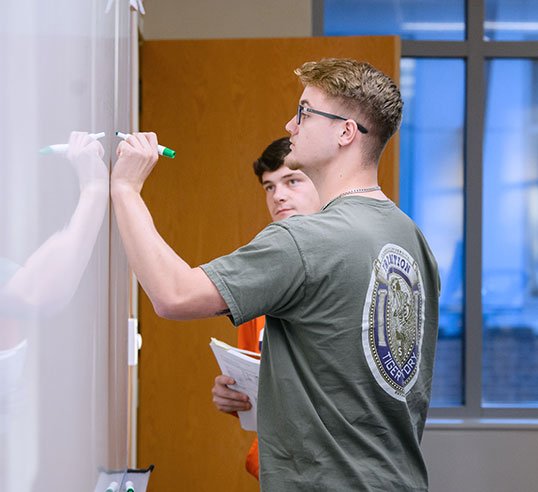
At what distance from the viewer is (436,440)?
288 cm

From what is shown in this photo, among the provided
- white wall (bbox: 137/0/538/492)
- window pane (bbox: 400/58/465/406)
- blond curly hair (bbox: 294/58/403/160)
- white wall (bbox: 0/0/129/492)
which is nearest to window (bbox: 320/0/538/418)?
window pane (bbox: 400/58/465/406)

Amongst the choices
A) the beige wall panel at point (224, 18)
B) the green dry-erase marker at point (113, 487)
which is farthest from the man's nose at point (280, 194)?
the beige wall panel at point (224, 18)

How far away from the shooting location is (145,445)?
251cm

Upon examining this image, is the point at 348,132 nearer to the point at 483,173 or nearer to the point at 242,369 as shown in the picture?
the point at 242,369

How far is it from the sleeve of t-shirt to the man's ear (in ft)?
0.86

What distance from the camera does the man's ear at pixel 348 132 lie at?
3.50 feet

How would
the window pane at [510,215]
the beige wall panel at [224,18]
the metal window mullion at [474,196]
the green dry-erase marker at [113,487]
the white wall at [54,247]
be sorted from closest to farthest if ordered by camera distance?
the white wall at [54,247] < the green dry-erase marker at [113,487] < the beige wall panel at [224,18] < the metal window mullion at [474,196] < the window pane at [510,215]

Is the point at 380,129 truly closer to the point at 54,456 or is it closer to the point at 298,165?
the point at 298,165

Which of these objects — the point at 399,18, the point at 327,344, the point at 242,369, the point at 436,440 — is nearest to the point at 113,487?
the point at 242,369

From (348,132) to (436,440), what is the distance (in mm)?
2234

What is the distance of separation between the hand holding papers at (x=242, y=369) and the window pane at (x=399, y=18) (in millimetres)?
2316

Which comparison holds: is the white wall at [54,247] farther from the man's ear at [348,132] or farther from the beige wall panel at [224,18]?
the beige wall panel at [224,18]

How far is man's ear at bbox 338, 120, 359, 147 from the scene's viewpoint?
3.50ft

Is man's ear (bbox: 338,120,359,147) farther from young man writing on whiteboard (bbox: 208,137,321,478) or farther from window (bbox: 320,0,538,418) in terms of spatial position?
window (bbox: 320,0,538,418)
